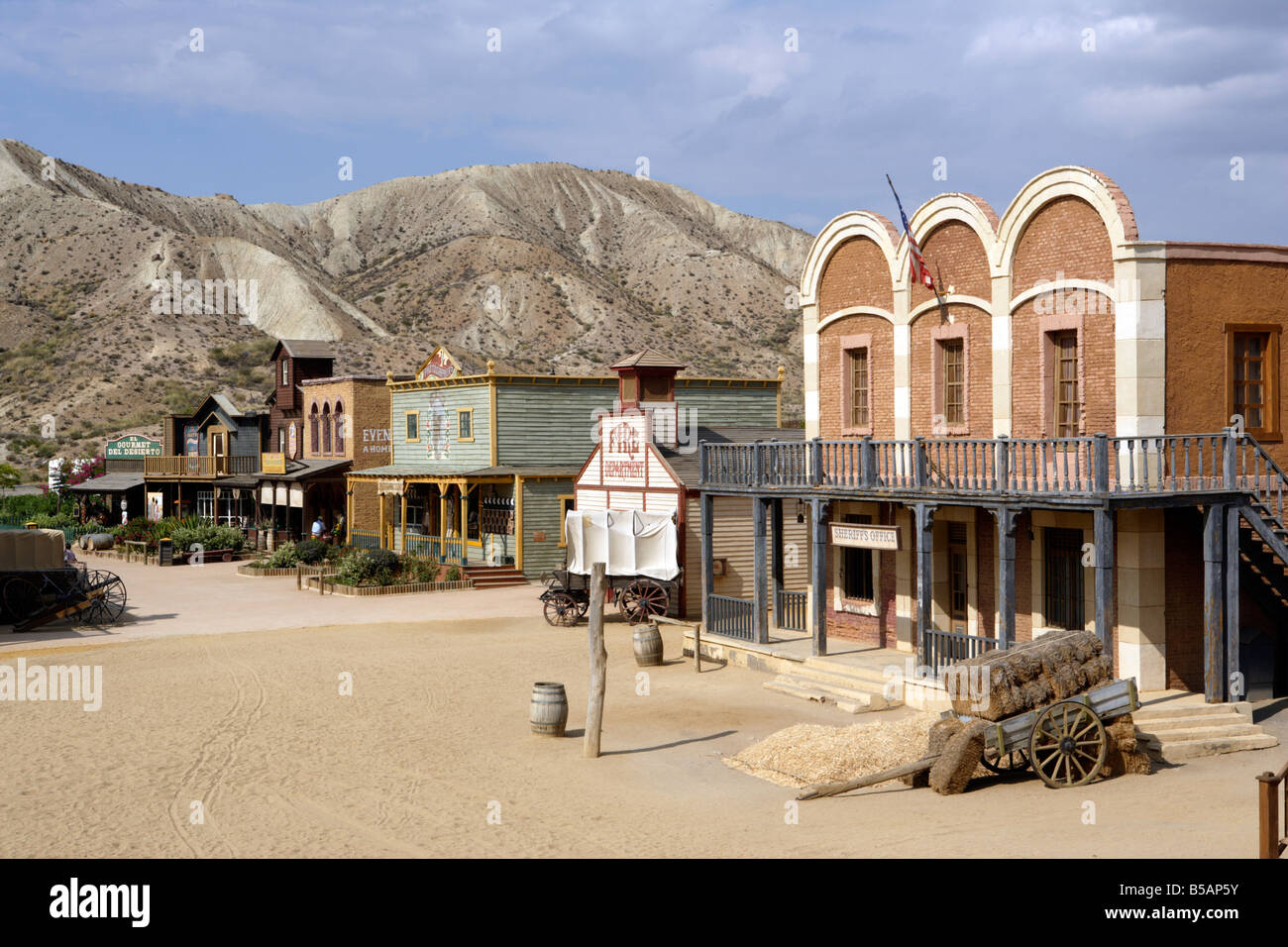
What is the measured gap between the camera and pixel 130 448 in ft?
198

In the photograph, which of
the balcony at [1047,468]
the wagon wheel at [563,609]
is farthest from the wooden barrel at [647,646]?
the wagon wheel at [563,609]

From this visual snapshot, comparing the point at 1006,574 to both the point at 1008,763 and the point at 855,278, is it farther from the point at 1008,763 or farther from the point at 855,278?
the point at 855,278

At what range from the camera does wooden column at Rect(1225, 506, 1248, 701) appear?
687 inches

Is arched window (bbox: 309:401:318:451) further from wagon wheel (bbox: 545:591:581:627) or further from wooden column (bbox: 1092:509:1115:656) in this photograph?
wooden column (bbox: 1092:509:1115:656)

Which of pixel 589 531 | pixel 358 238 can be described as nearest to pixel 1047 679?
pixel 589 531

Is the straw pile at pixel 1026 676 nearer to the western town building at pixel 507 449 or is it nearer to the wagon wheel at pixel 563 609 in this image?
the wagon wheel at pixel 563 609

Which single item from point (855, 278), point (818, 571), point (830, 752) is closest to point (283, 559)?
→ point (818, 571)

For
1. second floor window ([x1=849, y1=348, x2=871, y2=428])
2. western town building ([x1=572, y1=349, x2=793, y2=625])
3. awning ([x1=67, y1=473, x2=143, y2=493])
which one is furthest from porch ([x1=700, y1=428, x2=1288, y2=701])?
awning ([x1=67, y1=473, x2=143, y2=493])

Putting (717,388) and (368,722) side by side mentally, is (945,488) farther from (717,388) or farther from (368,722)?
(717,388)

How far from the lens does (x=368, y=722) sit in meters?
19.1

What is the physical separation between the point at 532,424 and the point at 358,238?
118776 mm

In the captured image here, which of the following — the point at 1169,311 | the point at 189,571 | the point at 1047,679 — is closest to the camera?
the point at 1047,679

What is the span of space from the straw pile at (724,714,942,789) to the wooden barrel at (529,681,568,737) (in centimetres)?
264

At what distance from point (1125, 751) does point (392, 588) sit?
2372 cm
